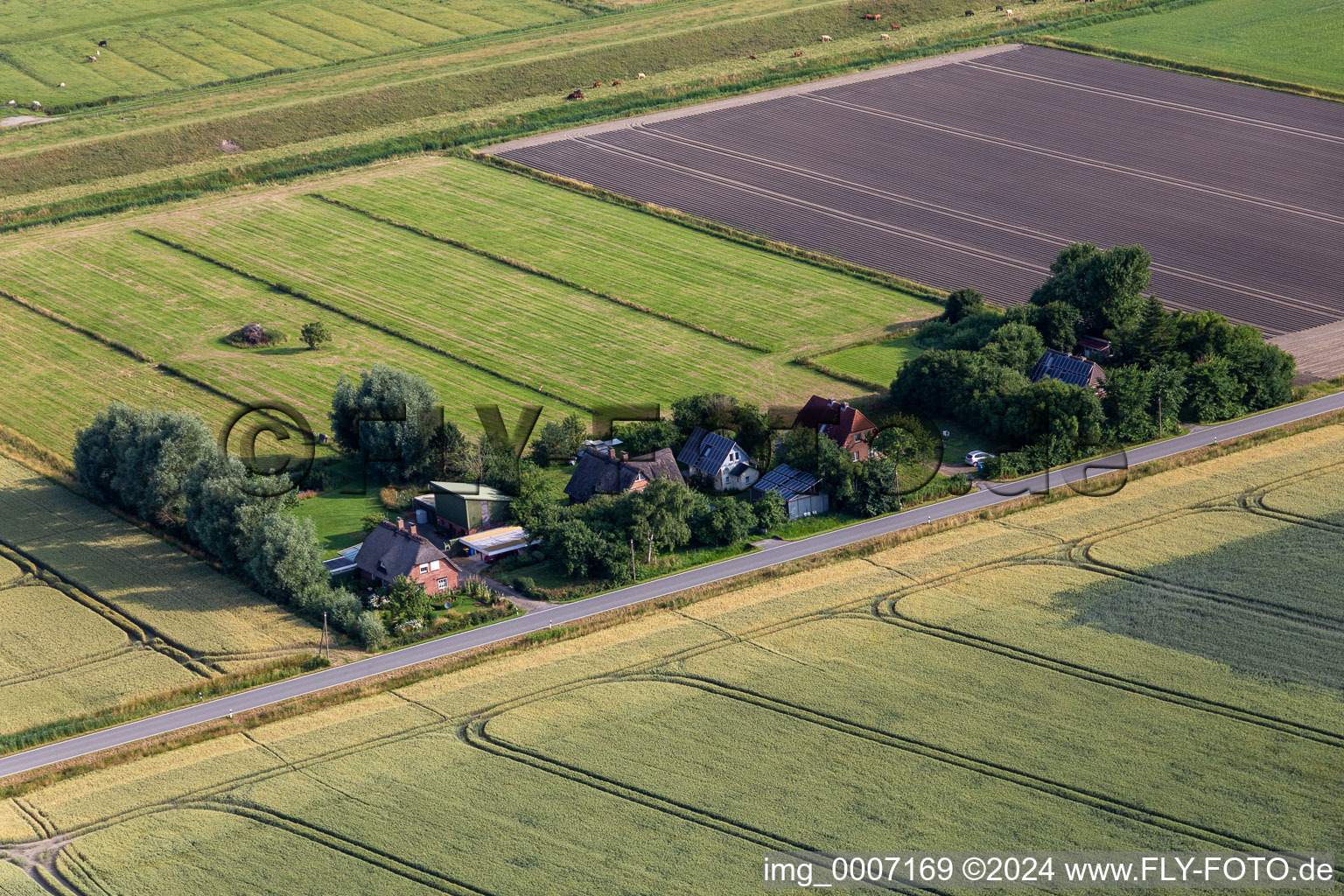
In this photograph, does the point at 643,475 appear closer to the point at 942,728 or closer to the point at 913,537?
the point at 913,537

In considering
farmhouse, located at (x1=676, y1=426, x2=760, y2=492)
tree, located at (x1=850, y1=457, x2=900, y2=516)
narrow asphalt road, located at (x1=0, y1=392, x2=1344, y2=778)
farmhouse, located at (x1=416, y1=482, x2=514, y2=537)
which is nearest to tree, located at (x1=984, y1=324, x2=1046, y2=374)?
narrow asphalt road, located at (x1=0, y1=392, x2=1344, y2=778)

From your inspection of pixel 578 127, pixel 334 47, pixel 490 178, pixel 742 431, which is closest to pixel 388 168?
pixel 490 178

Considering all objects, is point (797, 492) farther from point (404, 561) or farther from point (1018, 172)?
point (1018, 172)

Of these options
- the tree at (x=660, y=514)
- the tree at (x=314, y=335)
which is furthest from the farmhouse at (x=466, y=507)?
the tree at (x=314, y=335)

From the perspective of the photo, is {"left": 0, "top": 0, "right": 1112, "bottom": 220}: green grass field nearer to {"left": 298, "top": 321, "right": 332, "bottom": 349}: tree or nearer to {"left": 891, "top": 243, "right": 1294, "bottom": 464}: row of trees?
{"left": 298, "top": 321, "right": 332, "bottom": 349}: tree

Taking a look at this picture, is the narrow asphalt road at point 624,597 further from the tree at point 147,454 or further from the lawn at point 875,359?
the tree at point 147,454

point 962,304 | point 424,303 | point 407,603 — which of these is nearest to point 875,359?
point 962,304
